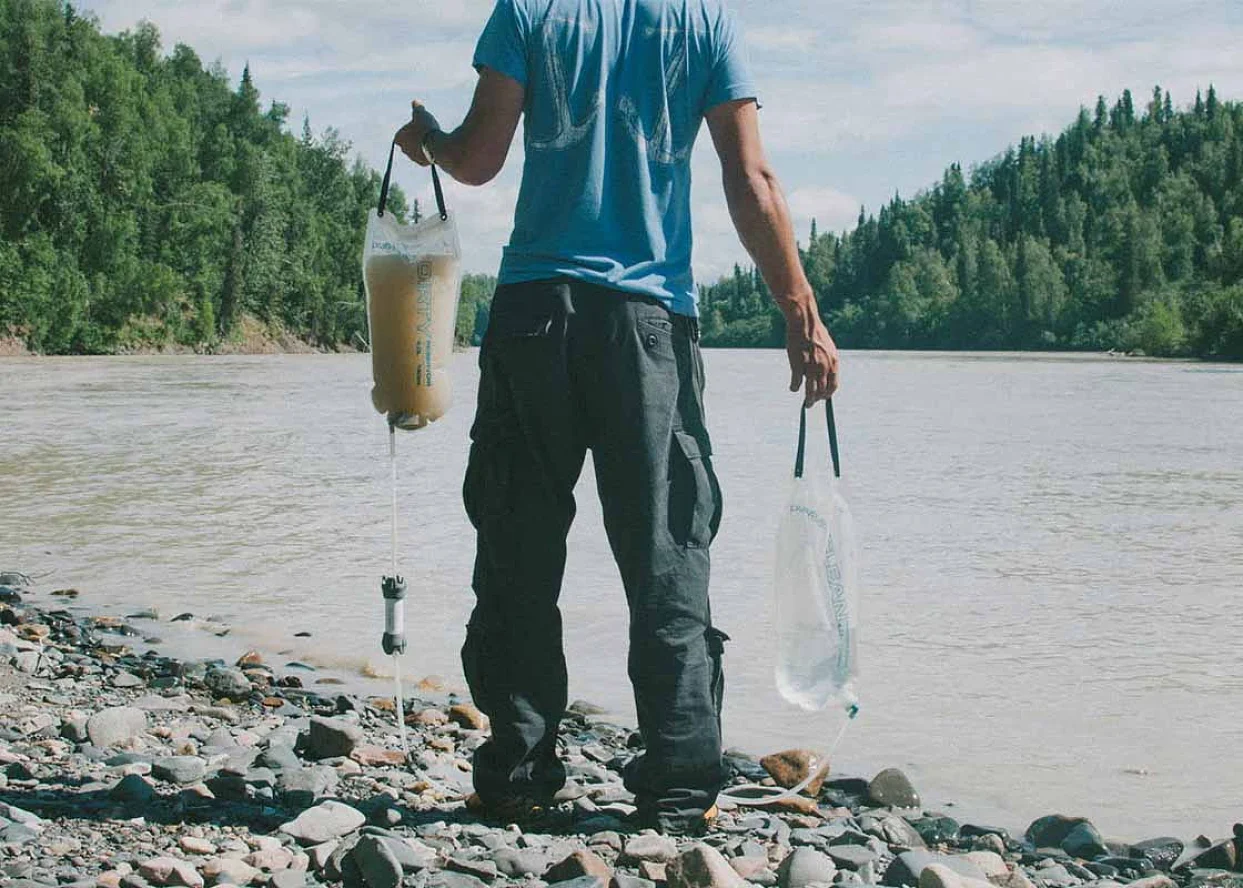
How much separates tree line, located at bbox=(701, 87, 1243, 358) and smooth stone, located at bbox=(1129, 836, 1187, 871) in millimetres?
81152

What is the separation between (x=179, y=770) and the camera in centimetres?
397

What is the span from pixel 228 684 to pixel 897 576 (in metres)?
4.39

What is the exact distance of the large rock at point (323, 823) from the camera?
3465mm

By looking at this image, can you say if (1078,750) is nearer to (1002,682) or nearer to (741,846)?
(1002,682)

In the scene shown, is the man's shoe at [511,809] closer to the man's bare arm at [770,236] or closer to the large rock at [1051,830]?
the man's bare arm at [770,236]

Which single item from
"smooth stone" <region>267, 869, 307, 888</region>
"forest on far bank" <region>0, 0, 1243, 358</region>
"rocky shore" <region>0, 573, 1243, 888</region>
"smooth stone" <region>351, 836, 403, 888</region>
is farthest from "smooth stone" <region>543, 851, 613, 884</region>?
"forest on far bank" <region>0, 0, 1243, 358</region>

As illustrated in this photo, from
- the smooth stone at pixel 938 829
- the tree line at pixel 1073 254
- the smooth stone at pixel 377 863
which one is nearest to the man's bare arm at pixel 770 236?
the smooth stone at pixel 938 829

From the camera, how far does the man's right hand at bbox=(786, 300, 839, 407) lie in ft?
11.6

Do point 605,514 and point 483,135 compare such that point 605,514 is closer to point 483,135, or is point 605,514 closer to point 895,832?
point 483,135

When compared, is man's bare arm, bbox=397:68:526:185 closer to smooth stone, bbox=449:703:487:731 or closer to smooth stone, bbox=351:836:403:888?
smooth stone, bbox=351:836:403:888

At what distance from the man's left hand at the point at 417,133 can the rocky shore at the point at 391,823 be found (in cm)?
162

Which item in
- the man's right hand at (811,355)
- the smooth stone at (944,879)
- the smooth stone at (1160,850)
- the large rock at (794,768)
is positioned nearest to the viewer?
the smooth stone at (944,879)

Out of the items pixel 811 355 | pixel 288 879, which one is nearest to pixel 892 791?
pixel 811 355

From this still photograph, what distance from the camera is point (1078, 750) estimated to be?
16.6 ft
